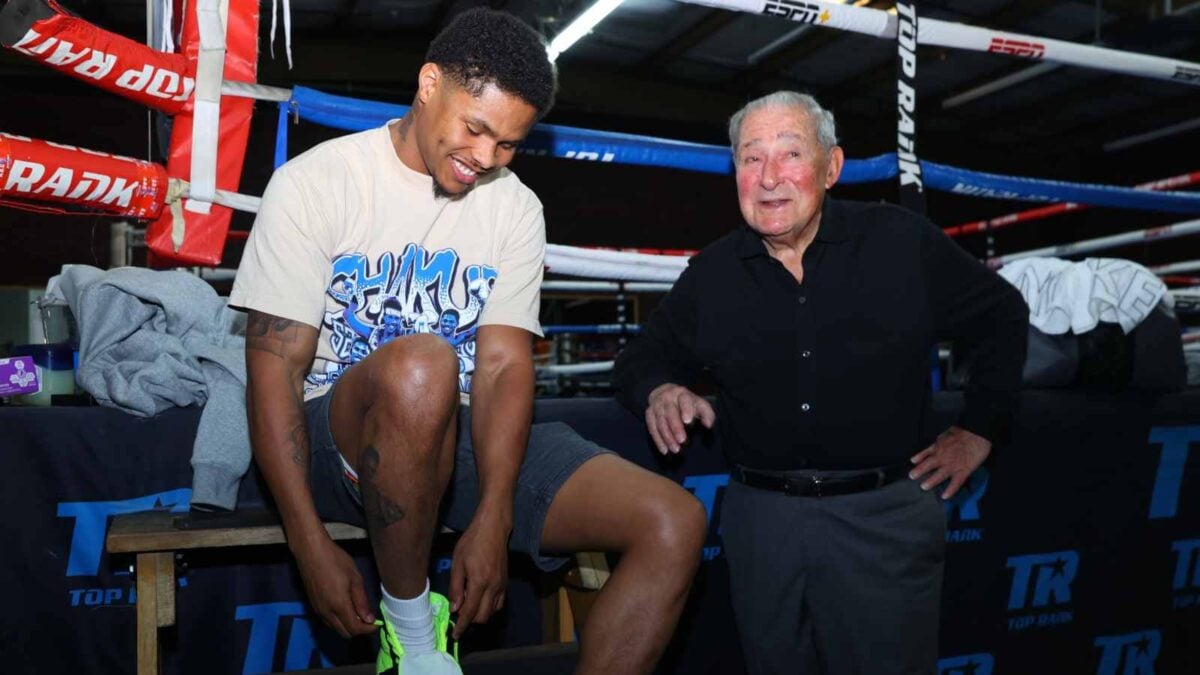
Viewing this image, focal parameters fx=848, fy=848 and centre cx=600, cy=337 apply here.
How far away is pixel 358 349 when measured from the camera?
142 cm

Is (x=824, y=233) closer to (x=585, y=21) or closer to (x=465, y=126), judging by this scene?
(x=465, y=126)

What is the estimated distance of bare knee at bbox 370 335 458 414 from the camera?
1.10m

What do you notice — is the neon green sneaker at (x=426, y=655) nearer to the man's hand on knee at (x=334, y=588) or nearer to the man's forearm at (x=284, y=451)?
the man's hand on knee at (x=334, y=588)

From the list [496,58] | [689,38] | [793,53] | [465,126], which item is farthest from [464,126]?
[793,53]

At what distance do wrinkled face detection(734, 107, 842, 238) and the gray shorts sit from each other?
55 cm

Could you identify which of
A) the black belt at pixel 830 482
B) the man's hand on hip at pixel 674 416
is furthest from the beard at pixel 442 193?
the black belt at pixel 830 482

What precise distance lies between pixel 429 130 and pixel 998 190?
166 cm

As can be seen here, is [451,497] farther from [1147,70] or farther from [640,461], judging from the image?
[1147,70]

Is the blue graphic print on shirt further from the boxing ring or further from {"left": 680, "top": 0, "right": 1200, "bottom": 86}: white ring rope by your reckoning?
{"left": 680, "top": 0, "right": 1200, "bottom": 86}: white ring rope

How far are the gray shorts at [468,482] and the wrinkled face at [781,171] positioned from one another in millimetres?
A: 551

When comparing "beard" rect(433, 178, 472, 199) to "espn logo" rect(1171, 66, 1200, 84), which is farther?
"espn logo" rect(1171, 66, 1200, 84)

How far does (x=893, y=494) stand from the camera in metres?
1.56

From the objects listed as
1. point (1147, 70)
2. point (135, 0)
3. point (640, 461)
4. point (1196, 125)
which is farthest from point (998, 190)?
point (1196, 125)

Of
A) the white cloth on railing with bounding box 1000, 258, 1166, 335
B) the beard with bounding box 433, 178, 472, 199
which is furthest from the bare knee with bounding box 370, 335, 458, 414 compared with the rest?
the white cloth on railing with bounding box 1000, 258, 1166, 335
